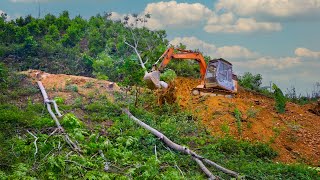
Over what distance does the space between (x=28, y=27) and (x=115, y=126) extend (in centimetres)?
1453

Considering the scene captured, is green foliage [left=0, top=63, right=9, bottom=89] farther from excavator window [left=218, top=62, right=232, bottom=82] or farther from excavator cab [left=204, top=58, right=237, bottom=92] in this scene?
excavator window [left=218, top=62, right=232, bottom=82]

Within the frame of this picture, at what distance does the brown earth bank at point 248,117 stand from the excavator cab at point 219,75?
661 mm

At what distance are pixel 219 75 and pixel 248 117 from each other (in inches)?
98.8

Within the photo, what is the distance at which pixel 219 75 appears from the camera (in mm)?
17062

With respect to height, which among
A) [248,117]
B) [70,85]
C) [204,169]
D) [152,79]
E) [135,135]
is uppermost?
[152,79]

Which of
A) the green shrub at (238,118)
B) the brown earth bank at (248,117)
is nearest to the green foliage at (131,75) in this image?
the brown earth bank at (248,117)

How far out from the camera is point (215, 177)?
10250mm

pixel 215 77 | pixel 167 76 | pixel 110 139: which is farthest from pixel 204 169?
pixel 167 76

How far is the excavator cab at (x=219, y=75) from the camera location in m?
17.0

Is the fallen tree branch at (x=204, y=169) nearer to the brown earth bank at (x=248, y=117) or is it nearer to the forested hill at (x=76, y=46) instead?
the brown earth bank at (x=248, y=117)

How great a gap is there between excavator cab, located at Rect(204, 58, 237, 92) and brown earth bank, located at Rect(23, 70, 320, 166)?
66cm

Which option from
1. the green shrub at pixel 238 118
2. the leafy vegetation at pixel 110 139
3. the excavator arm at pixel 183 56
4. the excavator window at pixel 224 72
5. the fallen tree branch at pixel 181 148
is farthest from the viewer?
the excavator window at pixel 224 72

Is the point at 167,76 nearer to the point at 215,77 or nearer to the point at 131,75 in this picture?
the point at 215,77

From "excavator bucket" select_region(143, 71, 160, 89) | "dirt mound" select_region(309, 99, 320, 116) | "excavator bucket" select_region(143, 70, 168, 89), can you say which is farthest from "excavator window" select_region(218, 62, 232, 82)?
"dirt mound" select_region(309, 99, 320, 116)
